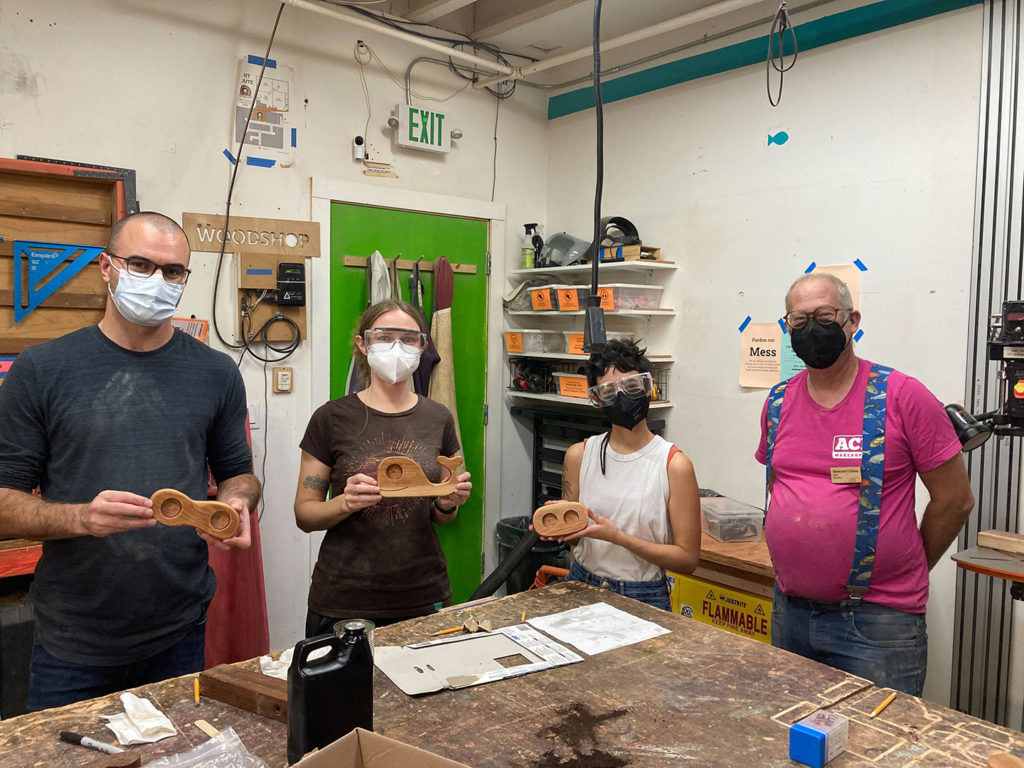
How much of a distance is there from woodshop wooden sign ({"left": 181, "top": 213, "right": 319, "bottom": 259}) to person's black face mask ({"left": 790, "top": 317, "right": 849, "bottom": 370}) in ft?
8.23

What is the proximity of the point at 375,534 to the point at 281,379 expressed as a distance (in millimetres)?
1746

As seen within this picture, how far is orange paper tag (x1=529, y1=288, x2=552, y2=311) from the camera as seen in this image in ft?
14.0

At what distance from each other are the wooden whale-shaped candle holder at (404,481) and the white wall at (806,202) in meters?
2.06

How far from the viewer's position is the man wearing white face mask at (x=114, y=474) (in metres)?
1.73

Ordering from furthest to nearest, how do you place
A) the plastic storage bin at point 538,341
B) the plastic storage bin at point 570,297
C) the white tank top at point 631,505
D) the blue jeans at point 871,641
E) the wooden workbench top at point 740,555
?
the plastic storage bin at point 538,341 → the plastic storage bin at point 570,297 → the wooden workbench top at point 740,555 → the white tank top at point 631,505 → the blue jeans at point 871,641

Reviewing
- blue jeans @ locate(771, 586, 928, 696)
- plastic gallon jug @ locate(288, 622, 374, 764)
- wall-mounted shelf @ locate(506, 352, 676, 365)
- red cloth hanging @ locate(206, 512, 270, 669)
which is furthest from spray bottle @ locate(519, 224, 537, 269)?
plastic gallon jug @ locate(288, 622, 374, 764)

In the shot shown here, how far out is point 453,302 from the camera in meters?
4.38

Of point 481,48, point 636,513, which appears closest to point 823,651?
point 636,513

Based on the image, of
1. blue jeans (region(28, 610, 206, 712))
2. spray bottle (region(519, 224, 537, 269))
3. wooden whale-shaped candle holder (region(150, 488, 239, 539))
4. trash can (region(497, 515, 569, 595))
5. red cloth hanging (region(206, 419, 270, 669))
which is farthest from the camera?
spray bottle (region(519, 224, 537, 269))

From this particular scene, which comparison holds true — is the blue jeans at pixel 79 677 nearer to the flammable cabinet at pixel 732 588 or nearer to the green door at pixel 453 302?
the flammable cabinet at pixel 732 588

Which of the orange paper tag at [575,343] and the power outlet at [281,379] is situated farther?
the orange paper tag at [575,343]

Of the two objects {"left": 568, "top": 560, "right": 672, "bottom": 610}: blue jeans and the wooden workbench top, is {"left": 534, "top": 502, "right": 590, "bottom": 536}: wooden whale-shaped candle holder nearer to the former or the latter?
{"left": 568, "top": 560, "right": 672, "bottom": 610}: blue jeans

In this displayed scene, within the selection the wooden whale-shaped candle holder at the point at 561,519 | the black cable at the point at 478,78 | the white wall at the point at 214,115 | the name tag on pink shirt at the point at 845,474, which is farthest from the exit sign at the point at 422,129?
the name tag on pink shirt at the point at 845,474

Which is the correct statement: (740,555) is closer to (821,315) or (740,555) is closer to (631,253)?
(821,315)
